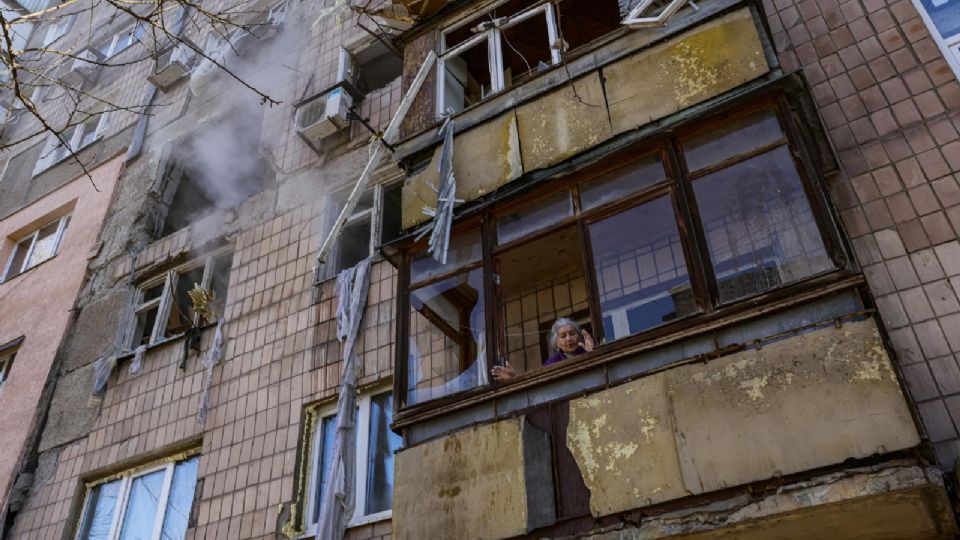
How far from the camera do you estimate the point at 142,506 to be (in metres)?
8.95

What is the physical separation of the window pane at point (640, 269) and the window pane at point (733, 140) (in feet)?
1.40

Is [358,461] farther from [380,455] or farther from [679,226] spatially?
[679,226]

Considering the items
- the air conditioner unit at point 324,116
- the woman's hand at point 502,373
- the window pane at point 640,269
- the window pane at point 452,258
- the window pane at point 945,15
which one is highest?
the air conditioner unit at point 324,116

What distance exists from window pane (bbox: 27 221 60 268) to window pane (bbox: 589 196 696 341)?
453 inches

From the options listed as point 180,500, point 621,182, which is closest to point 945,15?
point 621,182

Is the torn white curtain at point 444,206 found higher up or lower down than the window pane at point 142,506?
higher up

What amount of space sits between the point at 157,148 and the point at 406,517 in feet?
34.4

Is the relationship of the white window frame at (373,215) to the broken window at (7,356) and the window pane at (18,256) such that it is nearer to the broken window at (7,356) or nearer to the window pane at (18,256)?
the broken window at (7,356)

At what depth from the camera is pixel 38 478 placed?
9930 millimetres

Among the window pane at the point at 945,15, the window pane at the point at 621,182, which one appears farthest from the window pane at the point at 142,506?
the window pane at the point at 945,15

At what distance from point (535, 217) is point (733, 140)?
5.83 feet

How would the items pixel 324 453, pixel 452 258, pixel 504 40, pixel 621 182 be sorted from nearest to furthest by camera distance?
1. pixel 621 182
2. pixel 452 258
3. pixel 324 453
4. pixel 504 40

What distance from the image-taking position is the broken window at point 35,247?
14031 millimetres

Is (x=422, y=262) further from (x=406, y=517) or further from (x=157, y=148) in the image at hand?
(x=157, y=148)
